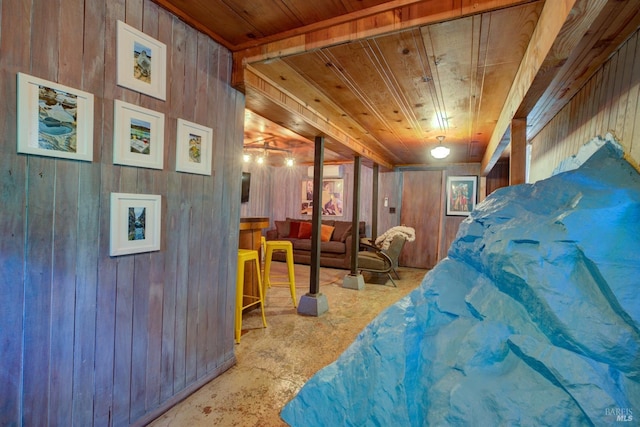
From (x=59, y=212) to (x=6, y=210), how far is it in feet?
0.51

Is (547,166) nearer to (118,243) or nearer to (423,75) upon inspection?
(423,75)

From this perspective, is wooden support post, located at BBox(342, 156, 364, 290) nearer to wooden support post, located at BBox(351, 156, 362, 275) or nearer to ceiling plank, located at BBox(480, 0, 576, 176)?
wooden support post, located at BBox(351, 156, 362, 275)

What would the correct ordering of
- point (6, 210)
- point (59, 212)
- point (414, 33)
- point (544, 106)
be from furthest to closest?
point (544, 106)
point (414, 33)
point (59, 212)
point (6, 210)

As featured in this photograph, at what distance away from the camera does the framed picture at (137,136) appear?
142 centimetres

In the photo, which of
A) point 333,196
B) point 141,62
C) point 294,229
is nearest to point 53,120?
point 141,62

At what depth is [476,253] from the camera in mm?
1438

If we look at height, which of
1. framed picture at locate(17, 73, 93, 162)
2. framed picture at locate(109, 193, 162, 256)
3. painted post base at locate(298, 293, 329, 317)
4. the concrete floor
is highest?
framed picture at locate(17, 73, 93, 162)

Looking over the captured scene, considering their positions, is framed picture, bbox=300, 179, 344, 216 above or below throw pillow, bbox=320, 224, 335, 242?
above

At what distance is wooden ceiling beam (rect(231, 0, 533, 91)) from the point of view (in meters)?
1.36

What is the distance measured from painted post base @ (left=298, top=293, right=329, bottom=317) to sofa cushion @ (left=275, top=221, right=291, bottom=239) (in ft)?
11.3

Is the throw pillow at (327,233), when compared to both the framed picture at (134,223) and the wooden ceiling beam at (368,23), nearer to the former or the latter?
the wooden ceiling beam at (368,23)

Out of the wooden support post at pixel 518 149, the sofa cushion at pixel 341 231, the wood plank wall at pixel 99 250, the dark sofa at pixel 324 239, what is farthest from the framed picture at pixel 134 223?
the sofa cushion at pixel 341 231

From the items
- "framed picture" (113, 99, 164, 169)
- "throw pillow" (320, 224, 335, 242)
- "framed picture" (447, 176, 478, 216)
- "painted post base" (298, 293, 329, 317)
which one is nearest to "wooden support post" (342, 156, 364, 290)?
"painted post base" (298, 293, 329, 317)

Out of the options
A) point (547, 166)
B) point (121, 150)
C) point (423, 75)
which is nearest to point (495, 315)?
point (423, 75)
